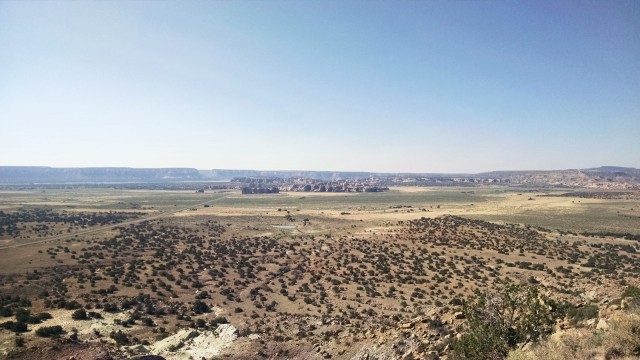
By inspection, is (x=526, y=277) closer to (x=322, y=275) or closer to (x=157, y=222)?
(x=322, y=275)

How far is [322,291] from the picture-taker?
33.0 meters

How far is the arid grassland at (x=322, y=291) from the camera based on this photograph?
1419 centimetres

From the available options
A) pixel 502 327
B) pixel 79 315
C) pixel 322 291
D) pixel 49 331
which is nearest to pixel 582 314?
pixel 502 327

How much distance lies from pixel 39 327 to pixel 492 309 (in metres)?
25.9

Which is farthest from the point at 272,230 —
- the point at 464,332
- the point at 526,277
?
the point at 464,332

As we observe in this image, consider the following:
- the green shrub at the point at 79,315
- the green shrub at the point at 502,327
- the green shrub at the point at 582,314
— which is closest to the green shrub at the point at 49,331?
the green shrub at the point at 79,315

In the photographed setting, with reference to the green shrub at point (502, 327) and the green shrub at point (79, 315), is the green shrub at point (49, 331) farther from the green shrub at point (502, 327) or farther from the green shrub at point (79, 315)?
the green shrub at point (502, 327)

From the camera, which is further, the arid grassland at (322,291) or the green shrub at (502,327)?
the arid grassland at (322,291)

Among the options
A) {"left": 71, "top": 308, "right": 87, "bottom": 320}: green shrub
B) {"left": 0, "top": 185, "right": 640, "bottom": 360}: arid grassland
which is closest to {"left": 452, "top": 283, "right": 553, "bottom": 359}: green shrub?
{"left": 0, "top": 185, "right": 640, "bottom": 360}: arid grassland

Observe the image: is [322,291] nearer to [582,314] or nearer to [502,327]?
[502,327]

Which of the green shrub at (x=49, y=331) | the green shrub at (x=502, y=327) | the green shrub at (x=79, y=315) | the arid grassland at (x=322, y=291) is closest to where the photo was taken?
the green shrub at (x=502, y=327)

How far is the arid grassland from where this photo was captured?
14188mm

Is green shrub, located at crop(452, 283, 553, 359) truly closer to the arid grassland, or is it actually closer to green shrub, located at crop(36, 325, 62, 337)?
the arid grassland

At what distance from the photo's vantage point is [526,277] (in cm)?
3519
